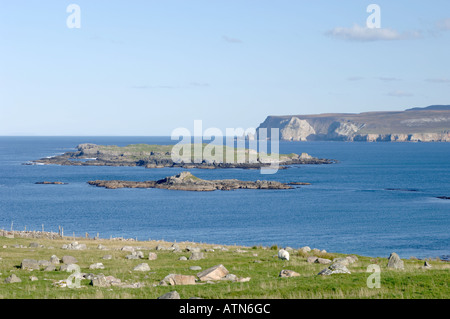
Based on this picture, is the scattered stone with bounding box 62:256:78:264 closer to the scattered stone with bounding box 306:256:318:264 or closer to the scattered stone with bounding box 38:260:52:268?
the scattered stone with bounding box 38:260:52:268

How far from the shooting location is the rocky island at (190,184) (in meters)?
146

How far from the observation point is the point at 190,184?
149375 millimetres

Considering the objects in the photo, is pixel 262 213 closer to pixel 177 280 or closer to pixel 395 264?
pixel 395 264

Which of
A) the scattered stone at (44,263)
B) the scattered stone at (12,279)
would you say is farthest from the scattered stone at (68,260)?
the scattered stone at (12,279)

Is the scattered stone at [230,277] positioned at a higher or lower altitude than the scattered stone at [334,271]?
lower

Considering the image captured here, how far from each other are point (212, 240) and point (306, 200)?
50.4 metres

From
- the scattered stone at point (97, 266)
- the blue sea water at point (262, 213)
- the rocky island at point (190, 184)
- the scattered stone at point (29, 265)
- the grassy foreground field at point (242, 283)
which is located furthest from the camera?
the rocky island at point (190, 184)

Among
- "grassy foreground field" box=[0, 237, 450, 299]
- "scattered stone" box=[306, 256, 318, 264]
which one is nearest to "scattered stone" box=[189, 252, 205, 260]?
"grassy foreground field" box=[0, 237, 450, 299]

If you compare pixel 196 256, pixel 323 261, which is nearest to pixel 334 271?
pixel 323 261

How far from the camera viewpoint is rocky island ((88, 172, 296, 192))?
478ft

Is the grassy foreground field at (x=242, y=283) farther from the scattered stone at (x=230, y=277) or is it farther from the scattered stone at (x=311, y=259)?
the scattered stone at (x=230, y=277)

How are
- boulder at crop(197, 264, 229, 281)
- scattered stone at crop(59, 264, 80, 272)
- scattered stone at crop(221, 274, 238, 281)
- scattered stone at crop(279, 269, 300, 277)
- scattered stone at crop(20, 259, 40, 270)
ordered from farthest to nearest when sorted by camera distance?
1. scattered stone at crop(20, 259, 40, 270)
2. scattered stone at crop(59, 264, 80, 272)
3. scattered stone at crop(279, 269, 300, 277)
4. boulder at crop(197, 264, 229, 281)
5. scattered stone at crop(221, 274, 238, 281)

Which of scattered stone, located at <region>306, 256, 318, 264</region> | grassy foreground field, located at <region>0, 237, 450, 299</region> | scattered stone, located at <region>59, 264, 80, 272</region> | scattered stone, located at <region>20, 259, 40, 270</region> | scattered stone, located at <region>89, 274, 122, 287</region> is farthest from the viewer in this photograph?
scattered stone, located at <region>306, 256, 318, 264</region>
